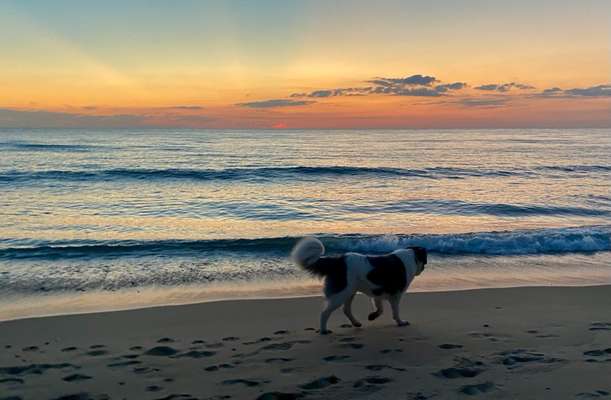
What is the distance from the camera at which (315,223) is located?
1482cm

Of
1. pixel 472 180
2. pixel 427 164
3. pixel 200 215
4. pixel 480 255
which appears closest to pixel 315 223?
pixel 200 215

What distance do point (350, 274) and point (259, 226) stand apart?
8.13 metres

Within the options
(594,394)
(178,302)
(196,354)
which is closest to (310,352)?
(196,354)

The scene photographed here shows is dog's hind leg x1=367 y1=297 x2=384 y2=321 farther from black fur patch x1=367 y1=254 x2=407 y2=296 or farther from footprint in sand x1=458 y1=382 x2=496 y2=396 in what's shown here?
footprint in sand x1=458 y1=382 x2=496 y2=396

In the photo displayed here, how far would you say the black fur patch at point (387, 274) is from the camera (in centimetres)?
633

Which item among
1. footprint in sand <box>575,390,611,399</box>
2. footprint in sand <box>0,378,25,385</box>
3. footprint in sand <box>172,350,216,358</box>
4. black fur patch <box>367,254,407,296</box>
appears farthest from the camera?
black fur patch <box>367,254,407,296</box>

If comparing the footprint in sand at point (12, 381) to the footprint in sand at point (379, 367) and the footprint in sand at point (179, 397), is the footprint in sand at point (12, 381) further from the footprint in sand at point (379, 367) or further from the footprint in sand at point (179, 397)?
the footprint in sand at point (379, 367)

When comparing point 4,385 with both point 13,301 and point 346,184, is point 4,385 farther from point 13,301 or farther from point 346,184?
point 346,184

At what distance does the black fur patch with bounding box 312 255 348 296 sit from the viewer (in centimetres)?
620

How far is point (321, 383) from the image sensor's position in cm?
455

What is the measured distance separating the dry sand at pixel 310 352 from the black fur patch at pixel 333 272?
544 millimetres

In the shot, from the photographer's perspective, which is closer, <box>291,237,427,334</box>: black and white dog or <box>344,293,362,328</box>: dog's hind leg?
<box>291,237,427,334</box>: black and white dog

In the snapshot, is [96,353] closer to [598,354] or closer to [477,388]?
[477,388]

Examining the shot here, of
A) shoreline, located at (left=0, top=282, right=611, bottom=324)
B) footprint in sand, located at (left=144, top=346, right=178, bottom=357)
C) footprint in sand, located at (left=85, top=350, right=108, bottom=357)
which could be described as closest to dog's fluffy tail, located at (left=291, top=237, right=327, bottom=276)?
footprint in sand, located at (left=144, top=346, right=178, bottom=357)
